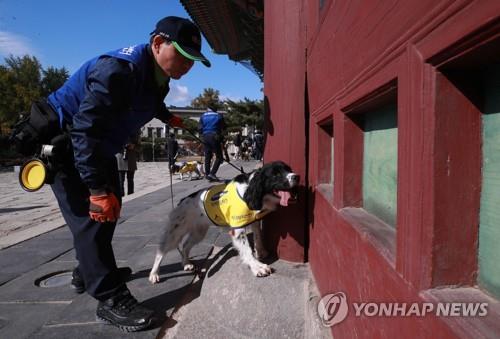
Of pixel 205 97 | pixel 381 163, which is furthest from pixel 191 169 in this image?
pixel 205 97

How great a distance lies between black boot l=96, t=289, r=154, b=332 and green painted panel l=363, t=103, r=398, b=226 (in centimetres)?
171

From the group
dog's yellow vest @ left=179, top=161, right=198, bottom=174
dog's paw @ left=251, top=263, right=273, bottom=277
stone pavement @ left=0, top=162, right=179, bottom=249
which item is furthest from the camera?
dog's yellow vest @ left=179, top=161, right=198, bottom=174

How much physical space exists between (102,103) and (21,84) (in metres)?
44.0

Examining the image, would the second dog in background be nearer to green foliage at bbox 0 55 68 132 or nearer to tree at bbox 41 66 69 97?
green foliage at bbox 0 55 68 132

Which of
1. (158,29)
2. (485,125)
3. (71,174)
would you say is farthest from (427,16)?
(71,174)

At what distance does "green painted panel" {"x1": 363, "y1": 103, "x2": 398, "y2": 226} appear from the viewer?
60.9 inches

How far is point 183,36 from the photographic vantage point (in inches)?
94.2

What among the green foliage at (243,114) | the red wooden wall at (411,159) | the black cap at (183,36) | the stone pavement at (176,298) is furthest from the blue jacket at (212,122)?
the green foliage at (243,114)

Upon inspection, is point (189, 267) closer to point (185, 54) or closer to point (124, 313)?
point (124, 313)

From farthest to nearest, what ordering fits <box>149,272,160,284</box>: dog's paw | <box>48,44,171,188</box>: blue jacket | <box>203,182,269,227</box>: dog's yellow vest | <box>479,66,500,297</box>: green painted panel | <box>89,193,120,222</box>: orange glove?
1. <box>149,272,160,284</box>: dog's paw
2. <box>203,182,269,227</box>: dog's yellow vest
3. <box>89,193,120,222</box>: orange glove
4. <box>48,44,171,188</box>: blue jacket
5. <box>479,66,500,297</box>: green painted panel

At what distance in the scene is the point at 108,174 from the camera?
258cm

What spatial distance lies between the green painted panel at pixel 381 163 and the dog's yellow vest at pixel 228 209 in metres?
1.46

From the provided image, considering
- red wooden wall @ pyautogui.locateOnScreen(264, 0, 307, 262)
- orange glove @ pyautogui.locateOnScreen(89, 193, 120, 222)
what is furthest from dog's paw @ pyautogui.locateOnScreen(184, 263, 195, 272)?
orange glove @ pyautogui.locateOnScreen(89, 193, 120, 222)

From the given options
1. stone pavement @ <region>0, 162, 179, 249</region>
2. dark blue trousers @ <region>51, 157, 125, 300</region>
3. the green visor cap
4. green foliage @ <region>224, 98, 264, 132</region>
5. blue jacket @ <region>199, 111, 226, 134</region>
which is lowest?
stone pavement @ <region>0, 162, 179, 249</region>
